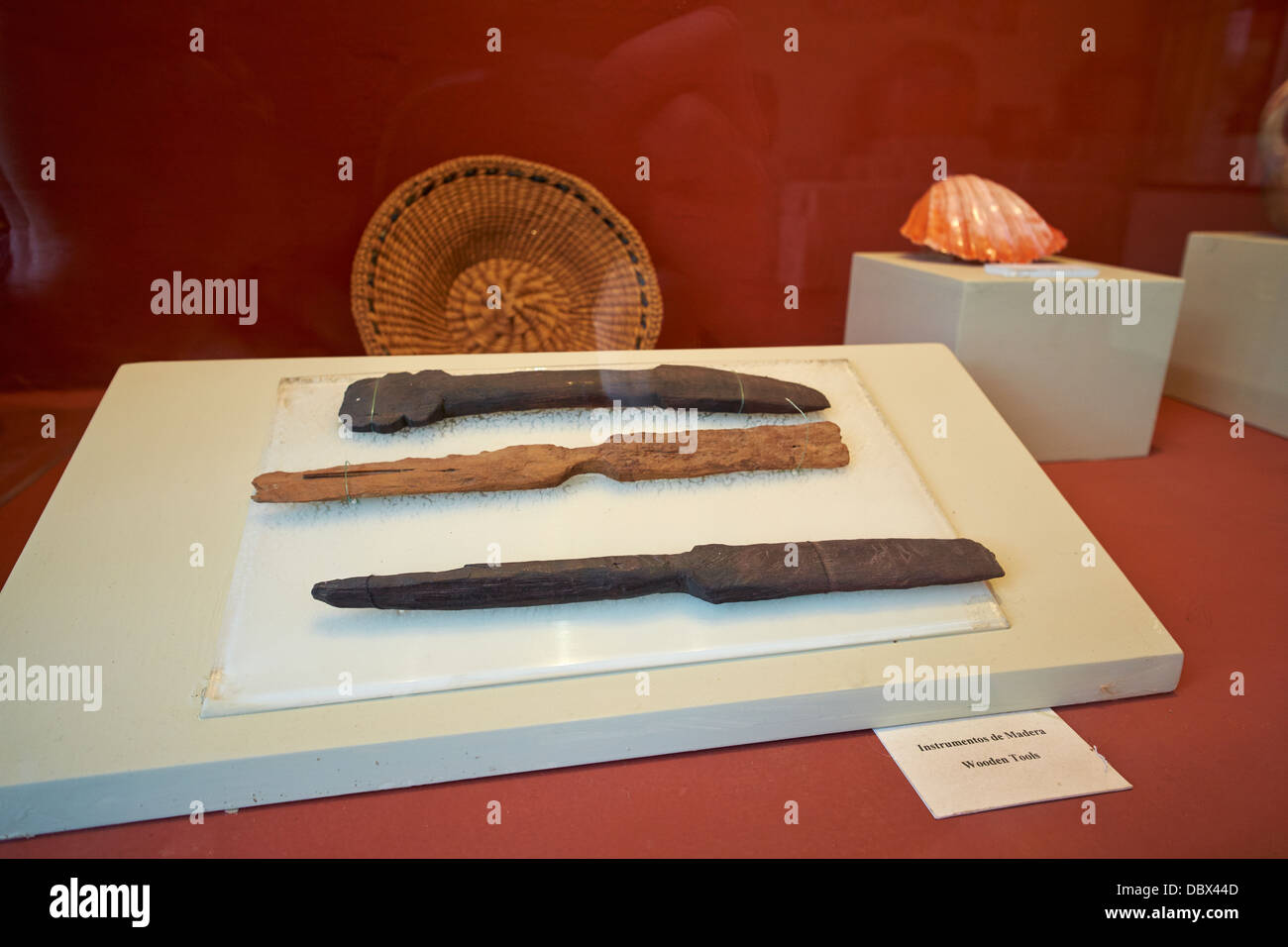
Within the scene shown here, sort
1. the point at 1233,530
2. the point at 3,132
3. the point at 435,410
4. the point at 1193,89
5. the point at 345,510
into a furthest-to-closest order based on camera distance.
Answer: the point at 1193,89, the point at 1233,530, the point at 3,132, the point at 435,410, the point at 345,510

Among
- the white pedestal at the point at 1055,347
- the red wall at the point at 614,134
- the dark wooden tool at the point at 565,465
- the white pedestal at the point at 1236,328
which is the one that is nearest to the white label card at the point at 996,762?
the dark wooden tool at the point at 565,465

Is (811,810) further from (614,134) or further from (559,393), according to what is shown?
(614,134)

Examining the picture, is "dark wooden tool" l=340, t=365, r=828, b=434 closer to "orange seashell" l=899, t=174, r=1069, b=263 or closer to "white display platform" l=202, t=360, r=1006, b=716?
"white display platform" l=202, t=360, r=1006, b=716

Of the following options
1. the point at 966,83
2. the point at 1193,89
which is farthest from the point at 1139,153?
the point at 966,83

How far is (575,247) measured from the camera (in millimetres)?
2357

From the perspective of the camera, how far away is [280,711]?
1080 mm

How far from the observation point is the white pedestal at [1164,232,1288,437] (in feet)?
7.68

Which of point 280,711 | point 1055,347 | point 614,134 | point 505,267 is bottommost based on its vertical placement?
point 280,711

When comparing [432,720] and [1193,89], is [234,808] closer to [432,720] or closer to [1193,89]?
[432,720]

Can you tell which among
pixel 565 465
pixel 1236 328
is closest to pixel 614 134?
pixel 565 465

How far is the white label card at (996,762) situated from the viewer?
1103mm

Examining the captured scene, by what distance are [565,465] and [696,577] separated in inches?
13.0

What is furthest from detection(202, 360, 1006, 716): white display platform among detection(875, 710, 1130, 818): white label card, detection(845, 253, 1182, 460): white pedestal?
detection(845, 253, 1182, 460): white pedestal

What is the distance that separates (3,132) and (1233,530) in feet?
8.88
